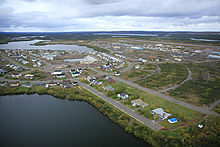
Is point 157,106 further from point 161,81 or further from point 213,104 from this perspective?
point 161,81

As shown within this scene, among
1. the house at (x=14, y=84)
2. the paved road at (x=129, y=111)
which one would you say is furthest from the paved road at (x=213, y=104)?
the house at (x=14, y=84)

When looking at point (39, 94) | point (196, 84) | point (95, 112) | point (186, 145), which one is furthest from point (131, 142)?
point (196, 84)

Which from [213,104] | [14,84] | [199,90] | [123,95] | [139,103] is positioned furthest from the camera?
[14,84]

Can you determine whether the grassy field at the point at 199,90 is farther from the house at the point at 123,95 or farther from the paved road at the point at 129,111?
the paved road at the point at 129,111

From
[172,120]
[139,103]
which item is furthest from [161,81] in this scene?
[172,120]

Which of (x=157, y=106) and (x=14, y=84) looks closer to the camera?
Result: (x=157, y=106)

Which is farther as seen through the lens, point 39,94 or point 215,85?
point 215,85

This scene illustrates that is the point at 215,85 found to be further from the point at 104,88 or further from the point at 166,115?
the point at 104,88

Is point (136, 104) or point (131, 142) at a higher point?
point (136, 104)
